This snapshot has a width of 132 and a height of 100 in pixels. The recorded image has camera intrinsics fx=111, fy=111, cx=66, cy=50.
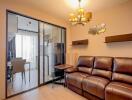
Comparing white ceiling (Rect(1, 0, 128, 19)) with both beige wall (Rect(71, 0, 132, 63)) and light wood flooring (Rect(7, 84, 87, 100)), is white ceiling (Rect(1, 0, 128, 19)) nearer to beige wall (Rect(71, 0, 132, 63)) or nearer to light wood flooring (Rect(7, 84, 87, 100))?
beige wall (Rect(71, 0, 132, 63))

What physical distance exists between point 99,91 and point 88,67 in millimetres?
1131

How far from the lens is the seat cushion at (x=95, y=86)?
239cm

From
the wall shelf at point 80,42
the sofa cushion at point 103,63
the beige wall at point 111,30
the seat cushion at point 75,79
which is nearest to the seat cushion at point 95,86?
the seat cushion at point 75,79

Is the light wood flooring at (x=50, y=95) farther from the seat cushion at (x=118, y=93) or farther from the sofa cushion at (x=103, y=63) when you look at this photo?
the sofa cushion at (x=103, y=63)

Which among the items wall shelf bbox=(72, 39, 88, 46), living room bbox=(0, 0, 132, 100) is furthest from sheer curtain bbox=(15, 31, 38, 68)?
wall shelf bbox=(72, 39, 88, 46)

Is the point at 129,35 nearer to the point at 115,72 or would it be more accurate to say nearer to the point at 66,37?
the point at 115,72

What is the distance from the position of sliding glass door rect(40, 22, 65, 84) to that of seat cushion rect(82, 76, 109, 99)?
1.63m

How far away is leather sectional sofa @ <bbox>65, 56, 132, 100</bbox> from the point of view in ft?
7.15

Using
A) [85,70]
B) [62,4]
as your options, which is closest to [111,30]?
[85,70]

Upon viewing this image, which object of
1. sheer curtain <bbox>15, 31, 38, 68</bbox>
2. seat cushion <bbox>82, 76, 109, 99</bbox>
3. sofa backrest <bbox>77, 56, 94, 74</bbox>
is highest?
sheer curtain <bbox>15, 31, 38, 68</bbox>

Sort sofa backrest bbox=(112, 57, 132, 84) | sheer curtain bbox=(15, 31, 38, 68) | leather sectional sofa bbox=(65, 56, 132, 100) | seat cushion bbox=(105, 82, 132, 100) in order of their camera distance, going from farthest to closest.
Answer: sheer curtain bbox=(15, 31, 38, 68), sofa backrest bbox=(112, 57, 132, 84), leather sectional sofa bbox=(65, 56, 132, 100), seat cushion bbox=(105, 82, 132, 100)

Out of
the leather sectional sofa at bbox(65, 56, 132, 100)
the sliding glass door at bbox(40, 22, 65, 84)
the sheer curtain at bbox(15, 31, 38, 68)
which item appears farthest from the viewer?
the sheer curtain at bbox(15, 31, 38, 68)

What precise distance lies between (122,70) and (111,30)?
48.8 inches

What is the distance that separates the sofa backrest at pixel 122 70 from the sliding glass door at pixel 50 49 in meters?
2.20
